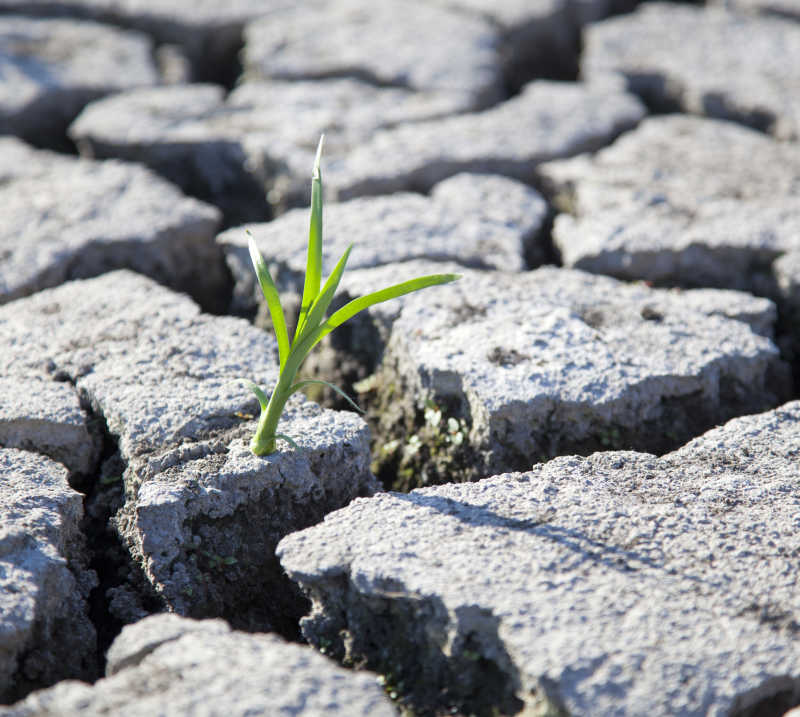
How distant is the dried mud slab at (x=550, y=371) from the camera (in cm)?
140

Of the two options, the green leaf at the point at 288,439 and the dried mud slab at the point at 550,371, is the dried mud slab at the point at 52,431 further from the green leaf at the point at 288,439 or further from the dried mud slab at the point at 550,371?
the dried mud slab at the point at 550,371

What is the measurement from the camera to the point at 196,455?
4.17ft

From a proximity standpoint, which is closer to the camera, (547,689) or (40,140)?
(547,689)

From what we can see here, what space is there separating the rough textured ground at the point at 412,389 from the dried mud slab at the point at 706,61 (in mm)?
15

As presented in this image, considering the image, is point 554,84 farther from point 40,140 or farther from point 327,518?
point 327,518

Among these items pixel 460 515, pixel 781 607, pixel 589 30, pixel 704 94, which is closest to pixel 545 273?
pixel 460 515

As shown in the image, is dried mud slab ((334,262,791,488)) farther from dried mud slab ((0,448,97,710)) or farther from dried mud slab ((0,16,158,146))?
dried mud slab ((0,16,158,146))

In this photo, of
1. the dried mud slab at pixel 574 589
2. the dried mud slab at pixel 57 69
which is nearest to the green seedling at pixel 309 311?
the dried mud slab at pixel 574 589

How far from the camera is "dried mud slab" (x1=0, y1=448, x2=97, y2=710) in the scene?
40.9 inches

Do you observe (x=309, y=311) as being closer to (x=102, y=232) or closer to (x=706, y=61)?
(x=102, y=232)

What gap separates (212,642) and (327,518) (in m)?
0.24

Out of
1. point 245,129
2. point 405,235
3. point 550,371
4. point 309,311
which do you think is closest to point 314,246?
point 309,311

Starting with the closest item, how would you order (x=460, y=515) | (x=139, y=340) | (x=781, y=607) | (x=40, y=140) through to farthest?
(x=781, y=607), (x=460, y=515), (x=139, y=340), (x=40, y=140)

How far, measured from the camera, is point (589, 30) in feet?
9.50
